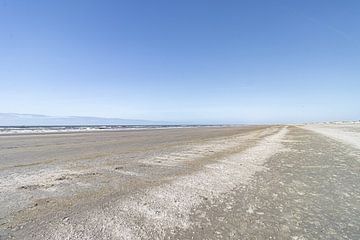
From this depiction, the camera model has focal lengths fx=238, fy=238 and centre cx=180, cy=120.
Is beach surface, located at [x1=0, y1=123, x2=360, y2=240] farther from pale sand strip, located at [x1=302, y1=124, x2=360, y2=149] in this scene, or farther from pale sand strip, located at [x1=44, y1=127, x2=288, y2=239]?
pale sand strip, located at [x1=302, y1=124, x2=360, y2=149]

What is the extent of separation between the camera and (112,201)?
6805 mm

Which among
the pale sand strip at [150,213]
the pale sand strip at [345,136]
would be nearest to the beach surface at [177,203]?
the pale sand strip at [150,213]

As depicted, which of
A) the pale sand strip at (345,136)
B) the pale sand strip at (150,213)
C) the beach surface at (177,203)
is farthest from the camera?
the pale sand strip at (345,136)

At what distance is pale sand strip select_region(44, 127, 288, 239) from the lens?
489cm

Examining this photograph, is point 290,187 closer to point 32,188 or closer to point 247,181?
point 247,181

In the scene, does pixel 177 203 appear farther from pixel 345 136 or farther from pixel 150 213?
pixel 345 136

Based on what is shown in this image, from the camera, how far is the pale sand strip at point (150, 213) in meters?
4.89

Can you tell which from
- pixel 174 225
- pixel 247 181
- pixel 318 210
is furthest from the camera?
pixel 247 181

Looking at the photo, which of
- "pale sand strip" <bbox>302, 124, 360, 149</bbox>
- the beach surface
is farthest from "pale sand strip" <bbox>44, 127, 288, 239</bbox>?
"pale sand strip" <bbox>302, 124, 360, 149</bbox>

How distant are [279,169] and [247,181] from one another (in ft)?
11.2

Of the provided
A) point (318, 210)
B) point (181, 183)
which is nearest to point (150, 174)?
point (181, 183)

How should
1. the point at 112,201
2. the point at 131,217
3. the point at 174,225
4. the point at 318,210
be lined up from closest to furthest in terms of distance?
the point at 174,225, the point at 131,217, the point at 318,210, the point at 112,201

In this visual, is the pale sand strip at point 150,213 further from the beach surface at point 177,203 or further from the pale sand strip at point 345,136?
the pale sand strip at point 345,136

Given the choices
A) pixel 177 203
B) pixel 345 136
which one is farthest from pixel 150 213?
pixel 345 136
